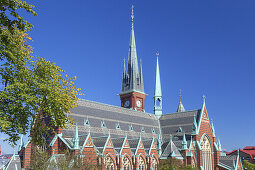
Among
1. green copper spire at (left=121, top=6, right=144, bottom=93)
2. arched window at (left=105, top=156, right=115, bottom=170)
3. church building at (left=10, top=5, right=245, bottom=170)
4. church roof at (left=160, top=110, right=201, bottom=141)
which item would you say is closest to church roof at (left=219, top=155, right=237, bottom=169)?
church building at (left=10, top=5, right=245, bottom=170)

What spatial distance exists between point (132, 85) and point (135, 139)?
28.6 metres

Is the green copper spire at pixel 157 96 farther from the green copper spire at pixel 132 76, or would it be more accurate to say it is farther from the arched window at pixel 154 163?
the arched window at pixel 154 163

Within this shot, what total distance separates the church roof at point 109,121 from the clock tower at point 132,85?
10.4m

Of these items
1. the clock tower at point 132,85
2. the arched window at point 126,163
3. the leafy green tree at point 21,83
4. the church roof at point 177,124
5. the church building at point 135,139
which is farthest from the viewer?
the clock tower at point 132,85

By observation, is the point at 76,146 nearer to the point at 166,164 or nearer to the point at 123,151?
the point at 123,151

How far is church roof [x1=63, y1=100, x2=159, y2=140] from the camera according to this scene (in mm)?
48719

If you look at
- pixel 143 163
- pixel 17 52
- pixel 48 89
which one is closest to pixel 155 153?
pixel 143 163

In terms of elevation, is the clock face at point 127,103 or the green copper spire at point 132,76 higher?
the green copper spire at point 132,76

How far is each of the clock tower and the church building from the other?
Answer: 0.88 feet

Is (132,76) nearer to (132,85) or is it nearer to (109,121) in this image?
(132,85)

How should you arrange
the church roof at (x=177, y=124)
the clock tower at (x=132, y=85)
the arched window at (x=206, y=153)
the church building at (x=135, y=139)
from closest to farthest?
1. the church building at (x=135, y=139)
2. the arched window at (x=206, y=153)
3. the church roof at (x=177, y=124)
4. the clock tower at (x=132, y=85)

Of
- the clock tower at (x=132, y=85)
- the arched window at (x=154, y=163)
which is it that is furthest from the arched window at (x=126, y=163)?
the clock tower at (x=132, y=85)

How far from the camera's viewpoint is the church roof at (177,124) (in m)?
62.0

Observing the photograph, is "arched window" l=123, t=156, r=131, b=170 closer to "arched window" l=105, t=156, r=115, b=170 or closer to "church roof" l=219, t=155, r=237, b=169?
"arched window" l=105, t=156, r=115, b=170
